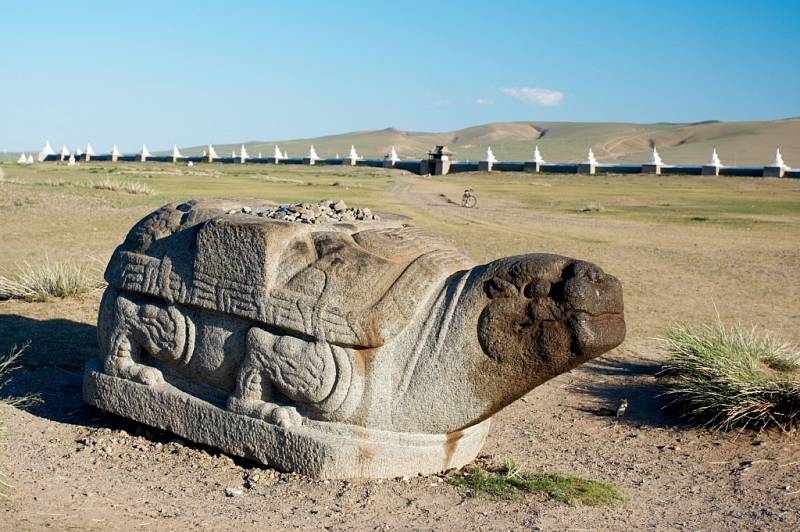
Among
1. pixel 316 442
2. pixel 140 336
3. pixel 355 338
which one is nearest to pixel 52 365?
pixel 140 336

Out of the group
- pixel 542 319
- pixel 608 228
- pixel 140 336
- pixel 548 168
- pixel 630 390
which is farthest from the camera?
pixel 548 168

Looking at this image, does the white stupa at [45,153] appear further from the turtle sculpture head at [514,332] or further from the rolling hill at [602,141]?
the turtle sculpture head at [514,332]

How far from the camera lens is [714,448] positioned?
6.29 m

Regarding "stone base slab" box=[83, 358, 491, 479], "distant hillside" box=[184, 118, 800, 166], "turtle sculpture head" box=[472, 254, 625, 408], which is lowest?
"stone base slab" box=[83, 358, 491, 479]

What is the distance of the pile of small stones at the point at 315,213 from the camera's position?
6109mm

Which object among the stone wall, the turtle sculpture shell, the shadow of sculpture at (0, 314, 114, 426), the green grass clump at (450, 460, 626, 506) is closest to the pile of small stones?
the turtle sculpture shell

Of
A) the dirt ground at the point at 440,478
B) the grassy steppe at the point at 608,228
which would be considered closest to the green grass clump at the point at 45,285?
the dirt ground at the point at 440,478

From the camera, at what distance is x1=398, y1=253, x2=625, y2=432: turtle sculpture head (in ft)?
16.1

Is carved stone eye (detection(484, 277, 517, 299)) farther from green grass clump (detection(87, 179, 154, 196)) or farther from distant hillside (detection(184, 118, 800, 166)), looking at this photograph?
distant hillside (detection(184, 118, 800, 166))

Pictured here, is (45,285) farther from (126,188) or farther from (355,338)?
(126,188)

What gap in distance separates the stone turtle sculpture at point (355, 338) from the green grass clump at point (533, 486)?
20 centimetres

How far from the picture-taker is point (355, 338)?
16.8 feet

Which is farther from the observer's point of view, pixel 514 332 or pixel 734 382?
pixel 734 382

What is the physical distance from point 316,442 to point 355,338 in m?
0.65
